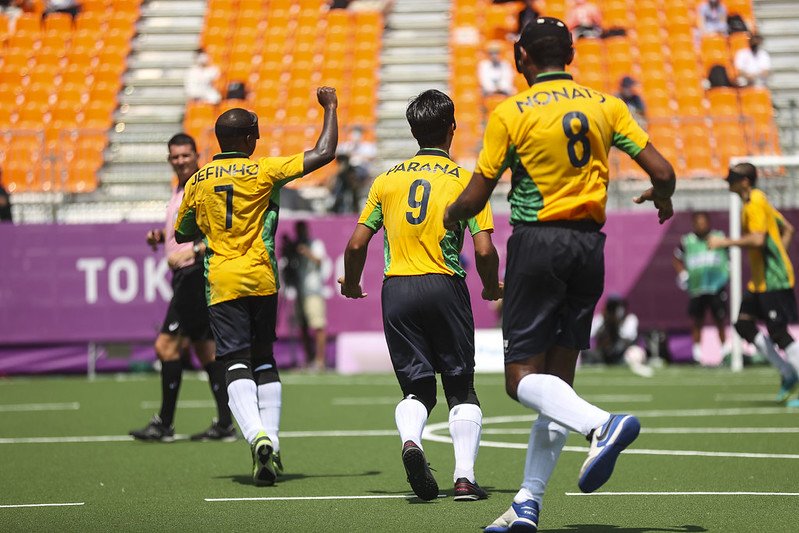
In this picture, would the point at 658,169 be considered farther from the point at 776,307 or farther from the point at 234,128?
the point at 776,307

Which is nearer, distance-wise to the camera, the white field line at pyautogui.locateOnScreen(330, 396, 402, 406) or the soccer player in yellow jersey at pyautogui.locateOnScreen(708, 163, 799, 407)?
the soccer player in yellow jersey at pyautogui.locateOnScreen(708, 163, 799, 407)

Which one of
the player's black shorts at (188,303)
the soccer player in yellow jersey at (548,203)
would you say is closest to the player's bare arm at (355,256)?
the soccer player in yellow jersey at (548,203)

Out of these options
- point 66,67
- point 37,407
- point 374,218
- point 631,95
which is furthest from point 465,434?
point 66,67

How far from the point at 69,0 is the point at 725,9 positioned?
14198mm

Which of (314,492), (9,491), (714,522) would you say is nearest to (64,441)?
(9,491)

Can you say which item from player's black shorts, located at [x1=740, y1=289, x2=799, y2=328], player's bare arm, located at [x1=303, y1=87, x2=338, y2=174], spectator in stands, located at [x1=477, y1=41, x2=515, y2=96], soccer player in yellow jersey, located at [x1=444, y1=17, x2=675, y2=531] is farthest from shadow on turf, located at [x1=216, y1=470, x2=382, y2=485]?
spectator in stands, located at [x1=477, y1=41, x2=515, y2=96]

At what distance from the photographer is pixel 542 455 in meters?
6.08

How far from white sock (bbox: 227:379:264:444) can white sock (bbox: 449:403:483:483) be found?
1388 mm

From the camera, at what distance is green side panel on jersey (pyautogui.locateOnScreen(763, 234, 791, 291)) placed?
13.0 meters

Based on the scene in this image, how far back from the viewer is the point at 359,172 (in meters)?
21.2

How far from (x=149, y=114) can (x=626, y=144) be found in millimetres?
23161

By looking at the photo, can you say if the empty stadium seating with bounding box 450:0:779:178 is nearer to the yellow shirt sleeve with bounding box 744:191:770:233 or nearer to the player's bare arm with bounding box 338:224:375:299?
the yellow shirt sleeve with bounding box 744:191:770:233

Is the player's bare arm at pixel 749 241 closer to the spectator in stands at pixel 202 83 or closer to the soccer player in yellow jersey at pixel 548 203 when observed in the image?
the soccer player in yellow jersey at pixel 548 203

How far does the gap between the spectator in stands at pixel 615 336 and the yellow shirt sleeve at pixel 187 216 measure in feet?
40.0
